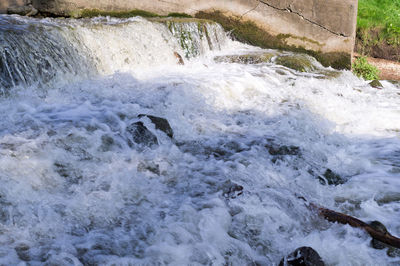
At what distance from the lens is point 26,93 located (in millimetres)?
4449

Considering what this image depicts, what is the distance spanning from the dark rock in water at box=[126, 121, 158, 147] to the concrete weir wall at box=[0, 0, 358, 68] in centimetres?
557

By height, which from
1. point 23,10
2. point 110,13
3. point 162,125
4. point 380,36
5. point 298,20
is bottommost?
point 380,36

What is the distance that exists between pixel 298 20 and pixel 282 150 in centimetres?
596

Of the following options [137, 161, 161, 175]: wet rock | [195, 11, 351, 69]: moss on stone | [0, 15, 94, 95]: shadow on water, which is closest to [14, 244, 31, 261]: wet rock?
[137, 161, 161, 175]: wet rock

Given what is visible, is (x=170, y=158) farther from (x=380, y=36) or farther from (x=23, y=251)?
(x=380, y=36)

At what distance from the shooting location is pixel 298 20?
8953 mm

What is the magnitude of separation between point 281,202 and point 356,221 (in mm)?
492

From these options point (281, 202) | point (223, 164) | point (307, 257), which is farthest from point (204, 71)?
point (307, 257)

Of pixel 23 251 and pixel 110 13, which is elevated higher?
pixel 110 13

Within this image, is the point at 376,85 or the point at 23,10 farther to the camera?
the point at 376,85

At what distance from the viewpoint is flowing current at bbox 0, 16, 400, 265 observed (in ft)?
7.59

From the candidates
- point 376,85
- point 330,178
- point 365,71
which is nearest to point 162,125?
point 330,178

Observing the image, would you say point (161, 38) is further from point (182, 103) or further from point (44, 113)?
point (44, 113)

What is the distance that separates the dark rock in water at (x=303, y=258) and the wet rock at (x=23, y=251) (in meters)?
1.30
